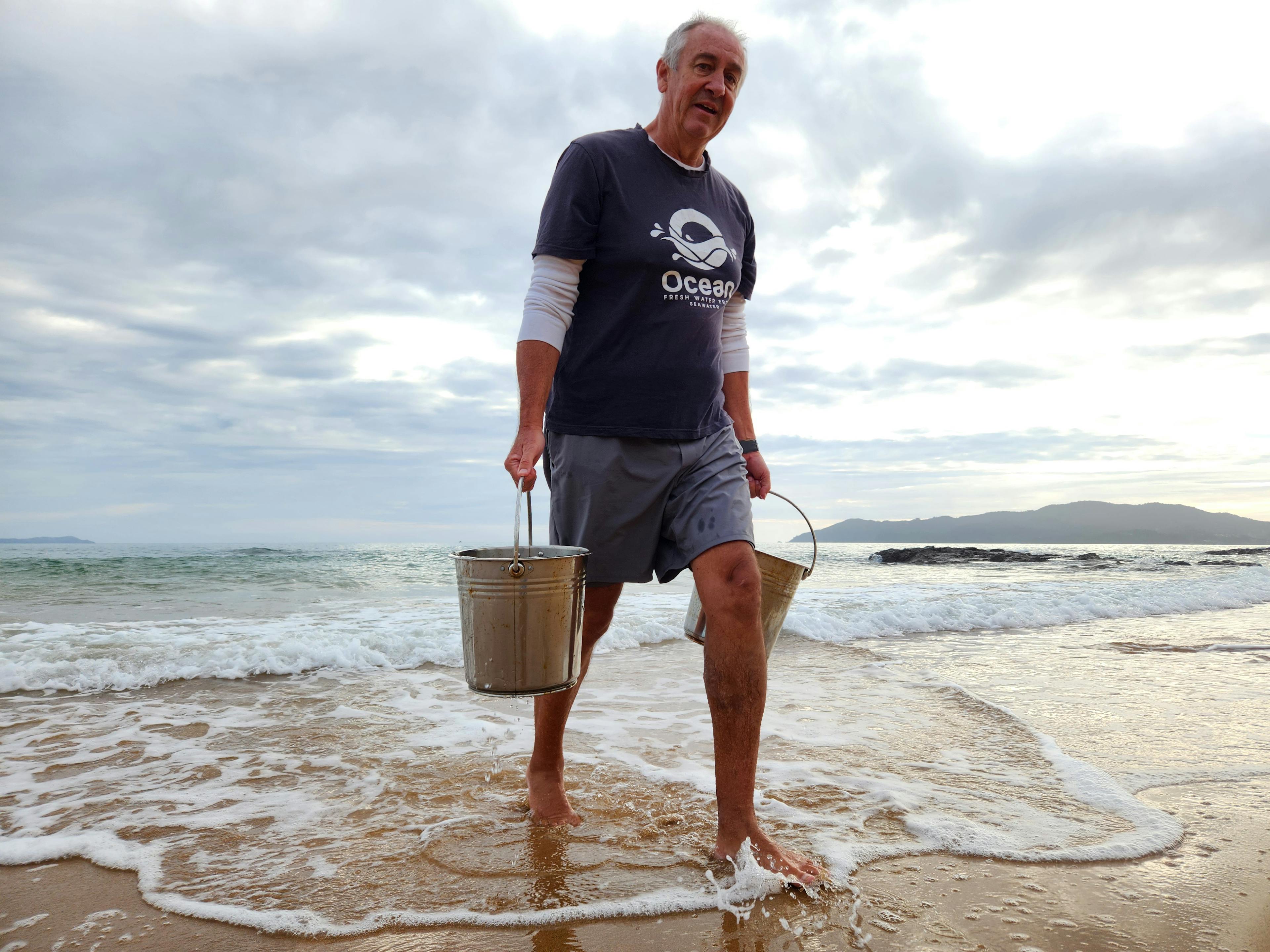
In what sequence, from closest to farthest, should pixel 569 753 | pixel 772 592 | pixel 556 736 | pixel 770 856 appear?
pixel 770 856, pixel 556 736, pixel 772 592, pixel 569 753

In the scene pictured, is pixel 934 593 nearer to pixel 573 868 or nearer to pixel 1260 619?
pixel 1260 619

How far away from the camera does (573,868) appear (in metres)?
2.12

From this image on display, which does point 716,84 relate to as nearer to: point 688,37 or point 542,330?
point 688,37

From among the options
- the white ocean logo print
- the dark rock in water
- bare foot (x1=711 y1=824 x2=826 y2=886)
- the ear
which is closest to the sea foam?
bare foot (x1=711 y1=824 x2=826 y2=886)

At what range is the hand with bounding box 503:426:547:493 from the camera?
207cm

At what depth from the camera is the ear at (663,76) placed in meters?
2.41

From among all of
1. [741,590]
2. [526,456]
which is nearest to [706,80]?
[526,456]

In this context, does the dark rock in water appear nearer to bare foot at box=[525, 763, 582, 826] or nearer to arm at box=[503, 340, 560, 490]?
bare foot at box=[525, 763, 582, 826]

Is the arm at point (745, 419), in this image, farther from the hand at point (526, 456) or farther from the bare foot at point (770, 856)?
the bare foot at point (770, 856)

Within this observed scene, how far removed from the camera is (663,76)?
2.45m

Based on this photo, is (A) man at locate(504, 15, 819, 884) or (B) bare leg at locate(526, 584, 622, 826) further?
(B) bare leg at locate(526, 584, 622, 826)

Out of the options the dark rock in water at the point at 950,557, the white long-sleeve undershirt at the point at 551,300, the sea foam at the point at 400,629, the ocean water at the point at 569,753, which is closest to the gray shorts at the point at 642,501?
the white long-sleeve undershirt at the point at 551,300

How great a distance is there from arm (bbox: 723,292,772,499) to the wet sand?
4.29 ft

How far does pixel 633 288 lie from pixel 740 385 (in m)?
0.72
